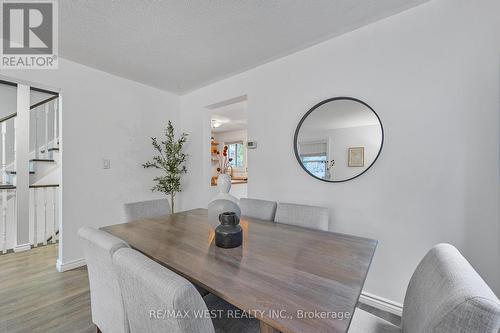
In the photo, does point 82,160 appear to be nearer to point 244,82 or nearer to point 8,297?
point 8,297

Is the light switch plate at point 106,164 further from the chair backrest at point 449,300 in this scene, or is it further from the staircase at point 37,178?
the chair backrest at point 449,300

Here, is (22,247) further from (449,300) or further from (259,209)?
(449,300)

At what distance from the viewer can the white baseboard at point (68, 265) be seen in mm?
2314

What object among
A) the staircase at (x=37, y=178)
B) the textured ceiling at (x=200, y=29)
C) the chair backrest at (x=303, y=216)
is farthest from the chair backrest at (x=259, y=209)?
the staircase at (x=37, y=178)

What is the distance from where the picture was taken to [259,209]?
1954 mm

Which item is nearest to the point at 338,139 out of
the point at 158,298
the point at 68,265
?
the point at 158,298

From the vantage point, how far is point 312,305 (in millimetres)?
694

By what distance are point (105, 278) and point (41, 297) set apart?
158 cm

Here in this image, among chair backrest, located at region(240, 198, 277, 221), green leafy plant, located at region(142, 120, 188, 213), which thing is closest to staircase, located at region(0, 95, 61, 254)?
green leafy plant, located at region(142, 120, 188, 213)

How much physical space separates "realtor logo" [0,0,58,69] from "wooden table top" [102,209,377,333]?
5.88ft

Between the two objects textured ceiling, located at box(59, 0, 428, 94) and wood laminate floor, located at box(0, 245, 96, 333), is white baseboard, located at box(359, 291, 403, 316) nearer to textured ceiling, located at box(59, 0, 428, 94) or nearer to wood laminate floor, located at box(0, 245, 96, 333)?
wood laminate floor, located at box(0, 245, 96, 333)

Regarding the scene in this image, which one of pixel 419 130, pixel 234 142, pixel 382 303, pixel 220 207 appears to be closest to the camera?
pixel 220 207

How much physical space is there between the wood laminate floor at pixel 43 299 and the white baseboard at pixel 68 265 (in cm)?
5

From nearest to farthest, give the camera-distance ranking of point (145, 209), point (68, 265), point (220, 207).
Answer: point (220, 207), point (145, 209), point (68, 265)
